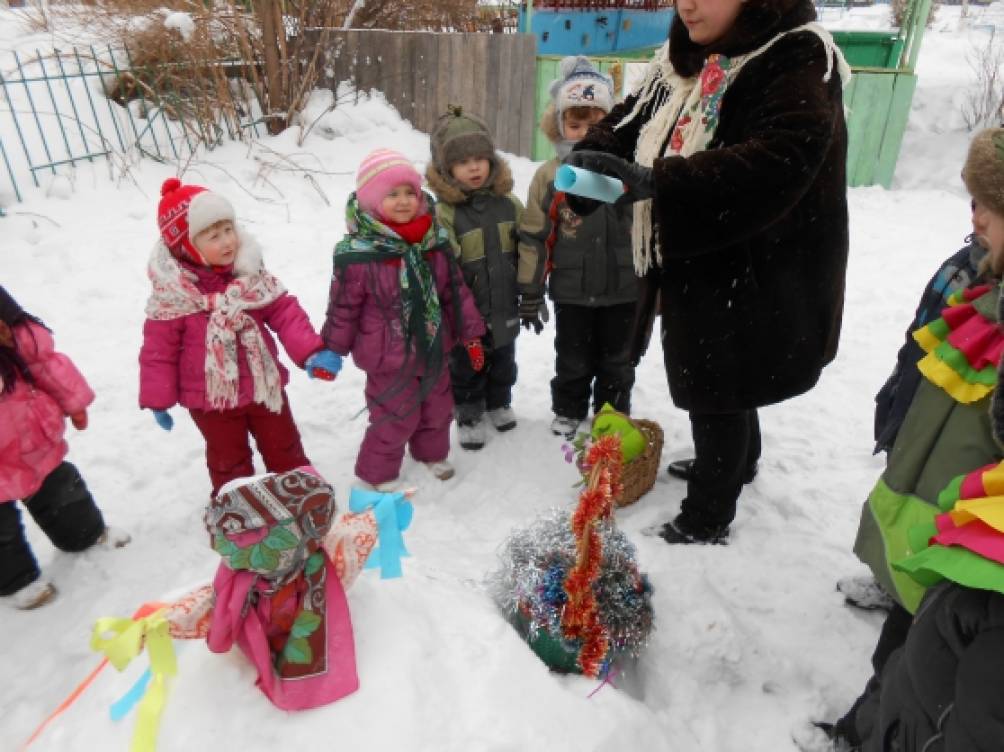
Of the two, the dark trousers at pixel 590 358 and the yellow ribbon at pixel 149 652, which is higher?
the yellow ribbon at pixel 149 652

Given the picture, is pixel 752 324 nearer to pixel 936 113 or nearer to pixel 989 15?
pixel 936 113

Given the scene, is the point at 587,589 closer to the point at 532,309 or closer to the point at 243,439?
the point at 532,309

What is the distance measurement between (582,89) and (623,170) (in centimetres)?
151

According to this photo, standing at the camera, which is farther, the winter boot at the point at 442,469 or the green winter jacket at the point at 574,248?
the winter boot at the point at 442,469

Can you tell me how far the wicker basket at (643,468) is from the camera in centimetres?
288

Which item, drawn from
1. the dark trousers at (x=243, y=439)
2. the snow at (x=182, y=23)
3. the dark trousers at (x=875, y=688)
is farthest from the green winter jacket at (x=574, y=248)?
the snow at (x=182, y=23)

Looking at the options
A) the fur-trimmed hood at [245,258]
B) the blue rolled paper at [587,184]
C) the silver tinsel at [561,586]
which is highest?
the blue rolled paper at [587,184]

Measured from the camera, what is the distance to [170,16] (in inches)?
271

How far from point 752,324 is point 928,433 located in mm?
577

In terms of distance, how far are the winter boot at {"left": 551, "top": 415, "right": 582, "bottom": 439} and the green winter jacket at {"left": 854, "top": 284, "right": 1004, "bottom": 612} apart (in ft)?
6.14

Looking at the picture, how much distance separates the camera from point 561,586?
2020 mm

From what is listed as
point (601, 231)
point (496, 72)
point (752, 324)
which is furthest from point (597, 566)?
point (496, 72)

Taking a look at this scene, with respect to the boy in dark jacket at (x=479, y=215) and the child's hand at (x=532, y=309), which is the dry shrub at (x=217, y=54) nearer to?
the boy in dark jacket at (x=479, y=215)

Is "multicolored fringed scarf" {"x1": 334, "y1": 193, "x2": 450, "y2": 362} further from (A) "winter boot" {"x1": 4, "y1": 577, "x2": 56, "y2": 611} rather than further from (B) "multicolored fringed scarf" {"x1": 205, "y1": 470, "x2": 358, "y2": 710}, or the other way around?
(A) "winter boot" {"x1": 4, "y1": 577, "x2": 56, "y2": 611}
